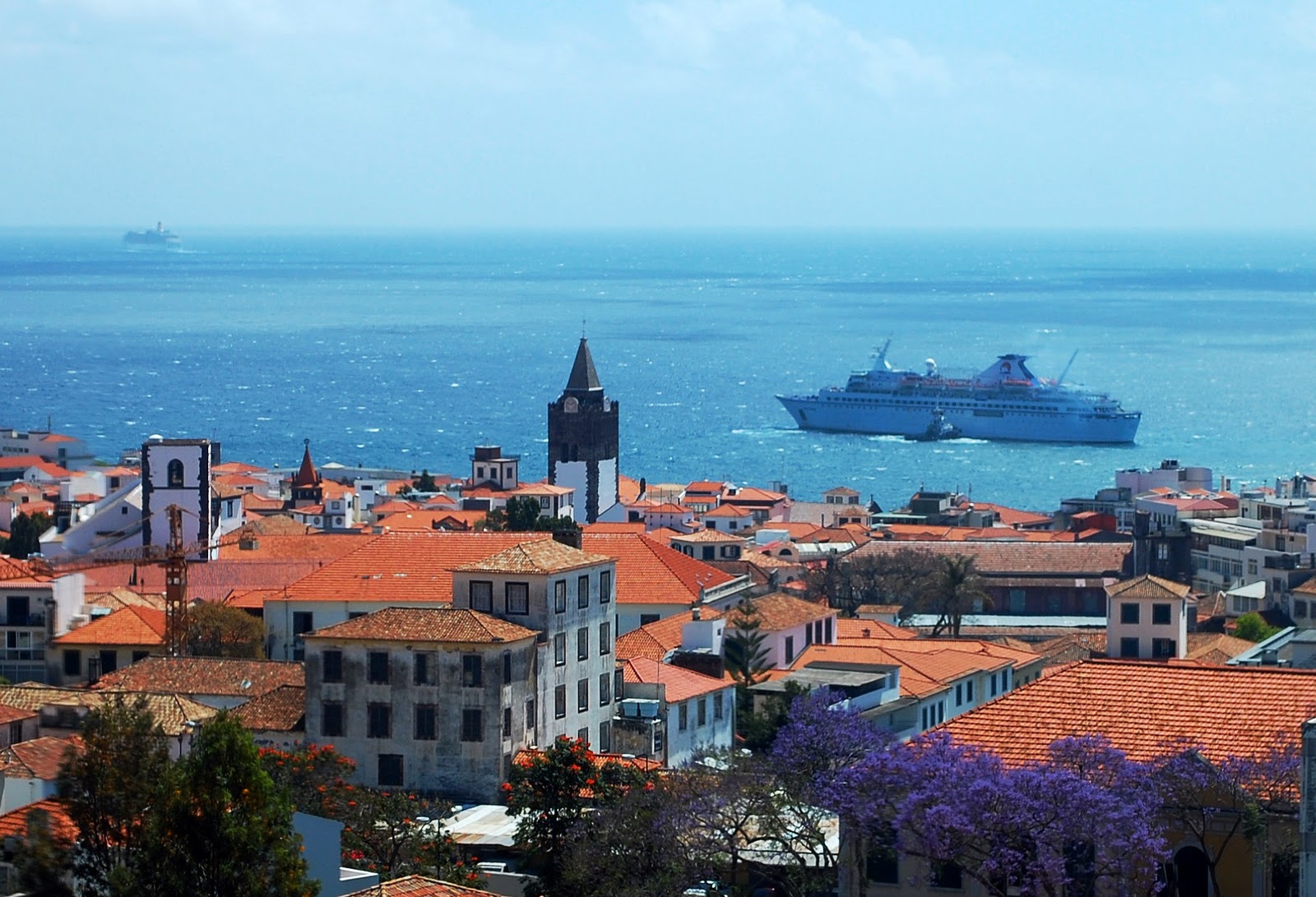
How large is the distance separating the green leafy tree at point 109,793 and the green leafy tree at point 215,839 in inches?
12.7

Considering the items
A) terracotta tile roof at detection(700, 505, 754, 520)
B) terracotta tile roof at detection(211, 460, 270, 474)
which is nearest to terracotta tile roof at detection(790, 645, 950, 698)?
terracotta tile roof at detection(700, 505, 754, 520)

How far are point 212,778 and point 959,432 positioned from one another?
493ft

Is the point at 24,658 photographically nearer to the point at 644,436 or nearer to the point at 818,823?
the point at 818,823

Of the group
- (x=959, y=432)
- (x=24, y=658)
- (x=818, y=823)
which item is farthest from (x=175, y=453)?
(x=959, y=432)

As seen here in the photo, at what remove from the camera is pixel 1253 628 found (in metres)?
53.0

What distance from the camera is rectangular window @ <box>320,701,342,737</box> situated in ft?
107

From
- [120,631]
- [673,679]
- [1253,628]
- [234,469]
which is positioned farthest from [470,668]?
[234,469]

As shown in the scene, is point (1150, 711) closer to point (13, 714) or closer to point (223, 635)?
point (13, 714)

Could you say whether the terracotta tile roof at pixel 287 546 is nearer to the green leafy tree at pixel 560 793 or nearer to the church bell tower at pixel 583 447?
the green leafy tree at pixel 560 793

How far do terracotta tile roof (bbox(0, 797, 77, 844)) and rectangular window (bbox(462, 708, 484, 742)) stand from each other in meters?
9.64

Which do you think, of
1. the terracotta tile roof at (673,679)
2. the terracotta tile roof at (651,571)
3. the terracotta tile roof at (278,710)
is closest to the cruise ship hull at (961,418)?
the terracotta tile roof at (651,571)

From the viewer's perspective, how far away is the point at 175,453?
60.3 meters

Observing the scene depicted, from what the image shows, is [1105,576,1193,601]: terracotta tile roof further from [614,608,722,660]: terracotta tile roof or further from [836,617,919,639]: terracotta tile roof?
[614,608,722,660]: terracotta tile roof

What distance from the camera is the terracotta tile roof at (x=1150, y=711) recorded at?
21.3 m
